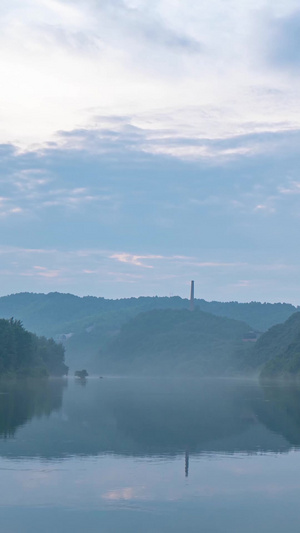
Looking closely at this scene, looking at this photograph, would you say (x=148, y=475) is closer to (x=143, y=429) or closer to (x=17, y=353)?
(x=143, y=429)

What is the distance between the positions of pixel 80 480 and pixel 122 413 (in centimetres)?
3709

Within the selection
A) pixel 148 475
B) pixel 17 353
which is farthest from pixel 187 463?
pixel 17 353

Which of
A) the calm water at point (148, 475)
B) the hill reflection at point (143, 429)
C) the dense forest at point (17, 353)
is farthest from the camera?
the dense forest at point (17, 353)

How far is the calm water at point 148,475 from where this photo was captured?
2550cm

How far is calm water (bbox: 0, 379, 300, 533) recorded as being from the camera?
25500 mm

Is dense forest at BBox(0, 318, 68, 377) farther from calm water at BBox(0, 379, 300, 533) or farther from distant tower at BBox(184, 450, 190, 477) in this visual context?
distant tower at BBox(184, 450, 190, 477)

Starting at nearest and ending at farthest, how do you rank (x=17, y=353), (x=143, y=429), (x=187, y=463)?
1. (x=187, y=463)
2. (x=143, y=429)
3. (x=17, y=353)

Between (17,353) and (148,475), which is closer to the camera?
(148,475)

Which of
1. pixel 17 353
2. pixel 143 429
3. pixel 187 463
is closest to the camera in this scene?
pixel 187 463

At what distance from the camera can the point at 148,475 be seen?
111ft

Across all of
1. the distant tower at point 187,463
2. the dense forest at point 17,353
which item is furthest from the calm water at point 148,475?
the dense forest at point 17,353

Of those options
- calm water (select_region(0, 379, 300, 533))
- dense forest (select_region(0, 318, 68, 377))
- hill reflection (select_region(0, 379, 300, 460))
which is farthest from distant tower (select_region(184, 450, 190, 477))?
dense forest (select_region(0, 318, 68, 377))

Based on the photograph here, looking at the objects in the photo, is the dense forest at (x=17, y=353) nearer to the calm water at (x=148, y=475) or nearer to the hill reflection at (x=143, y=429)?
the hill reflection at (x=143, y=429)

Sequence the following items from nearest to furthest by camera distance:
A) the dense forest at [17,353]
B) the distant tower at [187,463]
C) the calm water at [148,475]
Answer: the calm water at [148,475] < the distant tower at [187,463] < the dense forest at [17,353]
